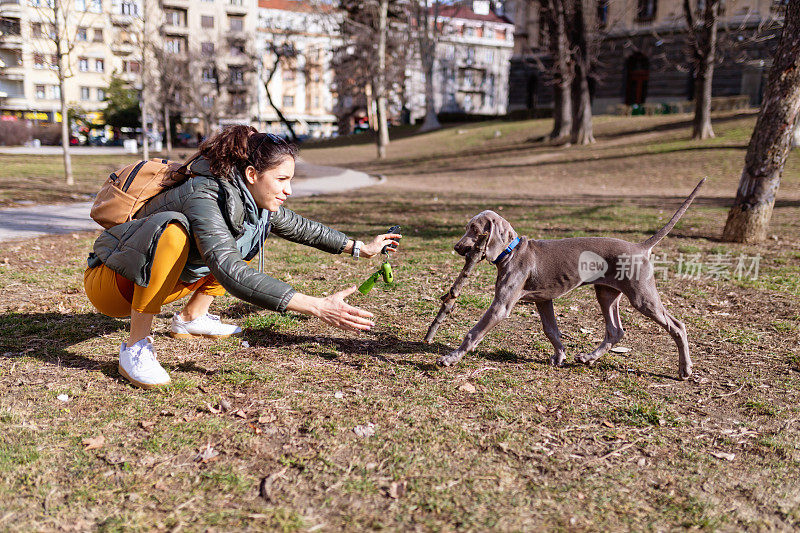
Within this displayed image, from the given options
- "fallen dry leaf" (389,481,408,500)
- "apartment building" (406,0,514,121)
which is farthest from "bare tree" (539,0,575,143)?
"apartment building" (406,0,514,121)

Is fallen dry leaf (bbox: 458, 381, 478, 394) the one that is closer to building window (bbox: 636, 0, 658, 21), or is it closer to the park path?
the park path

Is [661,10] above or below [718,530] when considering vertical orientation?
above

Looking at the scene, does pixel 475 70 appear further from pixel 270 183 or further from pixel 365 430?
pixel 365 430

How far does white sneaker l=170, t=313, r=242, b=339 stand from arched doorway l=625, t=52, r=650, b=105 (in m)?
47.5

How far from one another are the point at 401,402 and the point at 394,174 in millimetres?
22677

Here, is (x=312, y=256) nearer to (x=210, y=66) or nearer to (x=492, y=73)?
(x=210, y=66)

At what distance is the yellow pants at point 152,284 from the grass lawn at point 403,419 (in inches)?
20.4

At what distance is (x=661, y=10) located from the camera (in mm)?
42750

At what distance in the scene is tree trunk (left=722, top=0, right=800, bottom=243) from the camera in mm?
8336

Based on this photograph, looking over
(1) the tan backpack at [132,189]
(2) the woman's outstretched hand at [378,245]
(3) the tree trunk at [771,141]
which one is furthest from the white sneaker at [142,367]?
(3) the tree trunk at [771,141]

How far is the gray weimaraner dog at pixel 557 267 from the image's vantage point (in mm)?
3873

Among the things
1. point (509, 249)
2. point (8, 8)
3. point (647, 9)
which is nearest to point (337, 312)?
point (509, 249)

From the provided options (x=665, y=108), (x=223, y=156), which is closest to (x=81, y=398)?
(x=223, y=156)

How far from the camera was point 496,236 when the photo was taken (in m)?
3.89
